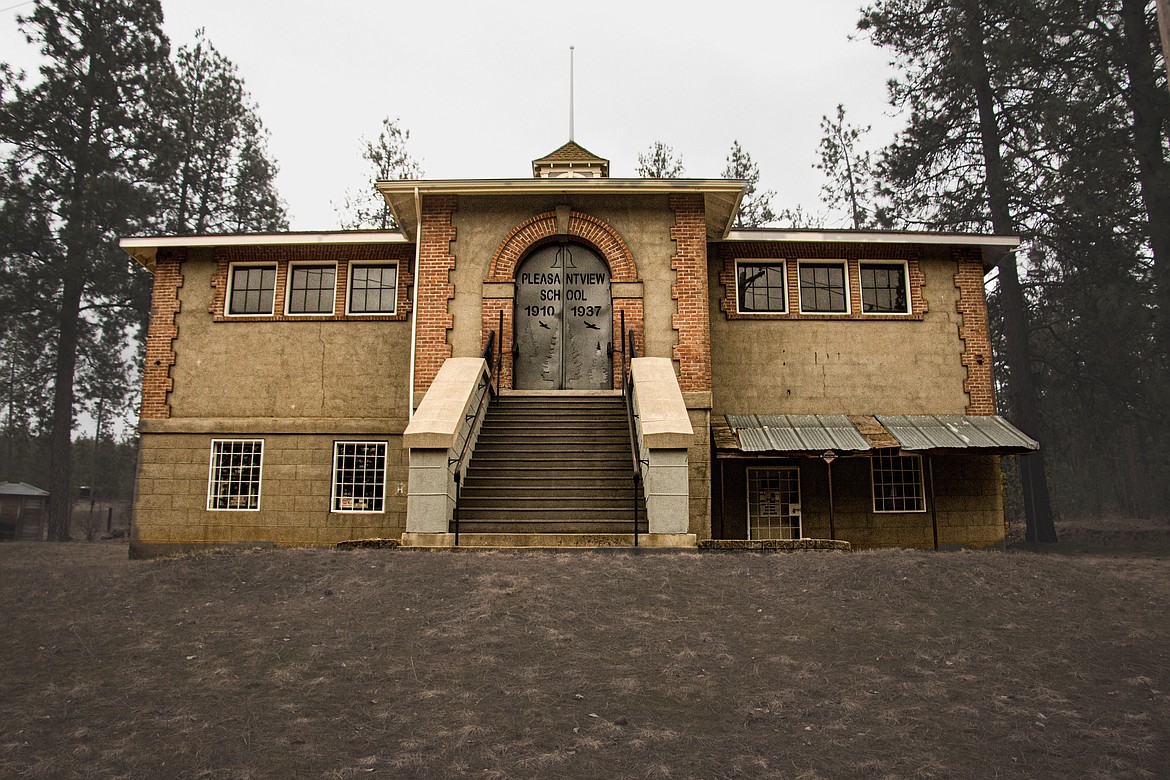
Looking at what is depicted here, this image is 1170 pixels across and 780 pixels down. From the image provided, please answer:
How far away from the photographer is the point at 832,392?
16188 mm

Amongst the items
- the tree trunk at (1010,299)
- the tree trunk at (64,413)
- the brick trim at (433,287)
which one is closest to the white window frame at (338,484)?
the brick trim at (433,287)

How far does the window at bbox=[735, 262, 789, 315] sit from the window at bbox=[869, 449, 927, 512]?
3.45 metres

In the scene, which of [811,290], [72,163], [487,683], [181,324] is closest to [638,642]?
[487,683]

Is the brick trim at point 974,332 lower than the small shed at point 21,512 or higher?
higher

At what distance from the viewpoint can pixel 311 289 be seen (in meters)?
16.7

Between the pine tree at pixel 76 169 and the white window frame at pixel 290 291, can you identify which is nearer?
the white window frame at pixel 290 291

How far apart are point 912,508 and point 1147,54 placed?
61.2 ft

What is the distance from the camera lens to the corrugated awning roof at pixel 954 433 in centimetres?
1438

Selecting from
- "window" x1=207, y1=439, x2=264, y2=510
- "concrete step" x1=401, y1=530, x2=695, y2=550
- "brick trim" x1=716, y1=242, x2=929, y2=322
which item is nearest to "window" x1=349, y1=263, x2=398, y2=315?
"window" x1=207, y1=439, x2=264, y2=510

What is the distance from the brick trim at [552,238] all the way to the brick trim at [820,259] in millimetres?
2395

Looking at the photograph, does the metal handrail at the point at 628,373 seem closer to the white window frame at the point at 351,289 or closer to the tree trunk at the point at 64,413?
the white window frame at the point at 351,289

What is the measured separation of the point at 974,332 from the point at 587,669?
1275cm

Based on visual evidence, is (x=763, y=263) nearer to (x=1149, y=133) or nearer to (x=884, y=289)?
(x=884, y=289)

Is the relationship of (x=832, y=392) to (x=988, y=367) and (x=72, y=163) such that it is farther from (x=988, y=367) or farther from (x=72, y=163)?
(x=72, y=163)
